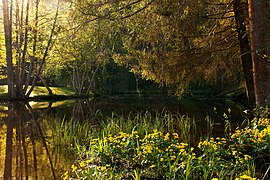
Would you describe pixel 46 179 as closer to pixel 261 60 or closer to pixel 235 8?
pixel 261 60

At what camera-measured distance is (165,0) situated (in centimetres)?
734

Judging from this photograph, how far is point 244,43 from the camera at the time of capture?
846cm

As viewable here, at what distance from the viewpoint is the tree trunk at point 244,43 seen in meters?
7.93

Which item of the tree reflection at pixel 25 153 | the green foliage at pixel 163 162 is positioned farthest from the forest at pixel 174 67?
the tree reflection at pixel 25 153

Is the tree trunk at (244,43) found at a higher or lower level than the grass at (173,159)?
higher

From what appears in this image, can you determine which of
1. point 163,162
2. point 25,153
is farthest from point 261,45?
point 25,153

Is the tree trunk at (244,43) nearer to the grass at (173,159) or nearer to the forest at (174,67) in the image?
the forest at (174,67)

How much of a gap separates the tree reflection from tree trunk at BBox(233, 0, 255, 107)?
5285mm

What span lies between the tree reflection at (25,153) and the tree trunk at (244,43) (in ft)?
17.3

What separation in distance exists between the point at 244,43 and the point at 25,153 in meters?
5.97

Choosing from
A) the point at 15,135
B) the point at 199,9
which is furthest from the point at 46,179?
the point at 199,9

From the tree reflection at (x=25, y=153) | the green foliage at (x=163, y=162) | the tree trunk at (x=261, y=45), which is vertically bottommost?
the tree reflection at (x=25, y=153)

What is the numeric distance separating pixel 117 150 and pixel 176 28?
3870mm

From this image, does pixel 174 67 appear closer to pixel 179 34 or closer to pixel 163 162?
pixel 179 34
